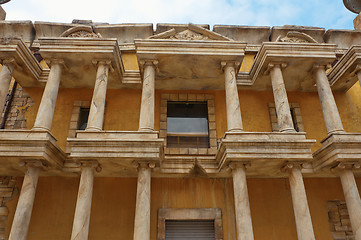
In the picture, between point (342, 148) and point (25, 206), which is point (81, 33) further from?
point (342, 148)

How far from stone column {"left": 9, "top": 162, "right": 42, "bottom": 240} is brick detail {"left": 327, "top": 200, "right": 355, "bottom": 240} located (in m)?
9.78

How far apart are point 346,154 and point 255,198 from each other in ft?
10.8

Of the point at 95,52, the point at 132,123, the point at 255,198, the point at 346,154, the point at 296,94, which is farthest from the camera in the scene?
the point at 296,94

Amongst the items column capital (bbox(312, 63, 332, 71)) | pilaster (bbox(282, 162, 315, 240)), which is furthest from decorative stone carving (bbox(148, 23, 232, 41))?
pilaster (bbox(282, 162, 315, 240))

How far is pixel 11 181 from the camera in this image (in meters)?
9.65

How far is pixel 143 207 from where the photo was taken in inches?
295

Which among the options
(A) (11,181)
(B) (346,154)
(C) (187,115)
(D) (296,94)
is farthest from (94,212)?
(D) (296,94)

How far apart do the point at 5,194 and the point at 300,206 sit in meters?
9.63

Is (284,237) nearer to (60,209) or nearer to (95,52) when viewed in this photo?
(60,209)

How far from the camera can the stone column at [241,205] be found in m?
7.38

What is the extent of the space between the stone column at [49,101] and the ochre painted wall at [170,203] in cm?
241

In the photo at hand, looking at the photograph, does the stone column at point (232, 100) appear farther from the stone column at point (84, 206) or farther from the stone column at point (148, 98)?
the stone column at point (84, 206)

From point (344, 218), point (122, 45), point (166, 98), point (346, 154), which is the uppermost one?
point (122, 45)

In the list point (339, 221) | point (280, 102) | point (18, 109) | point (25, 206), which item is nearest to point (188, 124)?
point (280, 102)
